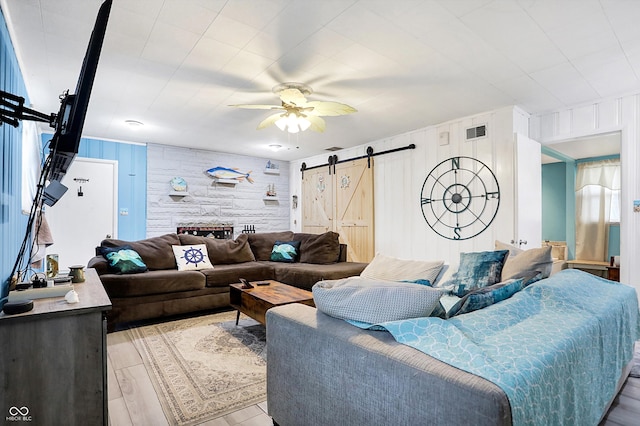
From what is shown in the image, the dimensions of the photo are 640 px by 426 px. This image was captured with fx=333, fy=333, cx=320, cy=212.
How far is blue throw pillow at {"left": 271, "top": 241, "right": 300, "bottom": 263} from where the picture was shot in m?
5.09

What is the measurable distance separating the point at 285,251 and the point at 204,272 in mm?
1405

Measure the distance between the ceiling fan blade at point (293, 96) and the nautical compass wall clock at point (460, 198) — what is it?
7.77ft

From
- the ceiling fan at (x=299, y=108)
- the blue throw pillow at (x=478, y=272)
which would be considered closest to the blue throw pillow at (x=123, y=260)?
the ceiling fan at (x=299, y=108)

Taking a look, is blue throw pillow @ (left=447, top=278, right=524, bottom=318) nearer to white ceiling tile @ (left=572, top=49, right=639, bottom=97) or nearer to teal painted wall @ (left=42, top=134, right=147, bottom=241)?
white ceiling tile @ (left=572, top=49, right=639, bottom=97)

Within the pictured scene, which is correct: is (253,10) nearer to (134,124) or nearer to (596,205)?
(134,124)

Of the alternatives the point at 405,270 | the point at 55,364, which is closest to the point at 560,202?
the point at 405,270

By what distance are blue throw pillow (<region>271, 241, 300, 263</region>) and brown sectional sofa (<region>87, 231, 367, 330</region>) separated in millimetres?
82

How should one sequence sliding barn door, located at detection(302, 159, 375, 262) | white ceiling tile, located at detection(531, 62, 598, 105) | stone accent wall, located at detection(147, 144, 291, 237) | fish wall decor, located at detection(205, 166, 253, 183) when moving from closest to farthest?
white ceiling tile, located at detection(531, 62, 598, 105)
sliding barn door, located at detection(302, 159, 375, 262)
stone accent wall, located at detection(147, 144, 291, 237)
fish wall decor, located at detection(205, 166, 253, 183)

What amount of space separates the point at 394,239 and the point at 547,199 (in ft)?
13.2

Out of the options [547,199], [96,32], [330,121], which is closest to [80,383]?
[96,32]

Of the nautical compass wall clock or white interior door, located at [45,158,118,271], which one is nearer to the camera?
the nautical compass wall clock

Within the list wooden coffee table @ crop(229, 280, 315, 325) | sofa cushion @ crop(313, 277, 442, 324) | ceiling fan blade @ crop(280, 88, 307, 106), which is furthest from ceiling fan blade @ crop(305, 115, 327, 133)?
sofa cushion @ crop(313, 277, 442, 324)

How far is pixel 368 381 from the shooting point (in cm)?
116

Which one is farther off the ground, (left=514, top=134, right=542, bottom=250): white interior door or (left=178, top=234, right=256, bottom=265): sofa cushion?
(left=514, top=134, right=542, bottom=250): white interior door
